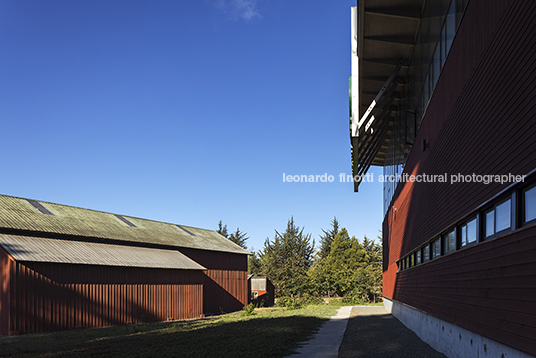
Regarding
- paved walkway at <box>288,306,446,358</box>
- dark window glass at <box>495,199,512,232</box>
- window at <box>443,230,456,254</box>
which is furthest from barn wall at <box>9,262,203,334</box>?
dark window glass at <box>495,199,512,232</box>

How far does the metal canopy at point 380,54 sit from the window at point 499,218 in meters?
7.70

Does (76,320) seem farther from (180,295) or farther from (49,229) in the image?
(180,295)

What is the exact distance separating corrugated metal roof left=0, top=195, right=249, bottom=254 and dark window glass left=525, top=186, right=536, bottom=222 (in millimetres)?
23766

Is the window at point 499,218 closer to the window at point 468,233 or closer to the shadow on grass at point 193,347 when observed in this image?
the window at point 468,233

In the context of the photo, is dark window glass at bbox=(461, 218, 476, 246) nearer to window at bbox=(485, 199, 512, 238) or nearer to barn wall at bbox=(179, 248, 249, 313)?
window at bbox=(485, 199, 512, 238)

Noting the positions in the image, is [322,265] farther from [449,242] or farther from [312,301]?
[449,242]

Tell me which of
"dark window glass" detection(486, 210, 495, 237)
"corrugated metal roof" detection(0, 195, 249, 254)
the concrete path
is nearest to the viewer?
"dark window glass" detection(486, 210, 495, 237)

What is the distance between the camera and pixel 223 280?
1523 inches

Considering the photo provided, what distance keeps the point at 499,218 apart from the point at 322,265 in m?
59.0

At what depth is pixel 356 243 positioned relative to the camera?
→ 236 ft

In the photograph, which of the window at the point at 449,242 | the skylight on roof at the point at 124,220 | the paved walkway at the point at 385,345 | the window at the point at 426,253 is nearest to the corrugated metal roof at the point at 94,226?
the skylight on roof at the point at 124,220

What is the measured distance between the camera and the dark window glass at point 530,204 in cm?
544

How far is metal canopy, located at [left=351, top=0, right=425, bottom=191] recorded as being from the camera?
13859mm

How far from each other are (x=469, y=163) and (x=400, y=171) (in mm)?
12218
